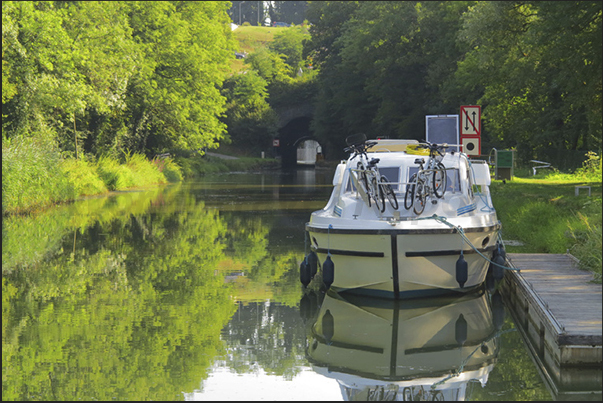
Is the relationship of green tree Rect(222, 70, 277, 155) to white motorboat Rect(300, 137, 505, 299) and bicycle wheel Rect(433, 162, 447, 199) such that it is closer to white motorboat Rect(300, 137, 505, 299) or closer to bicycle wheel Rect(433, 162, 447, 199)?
bicycle wheel Rect(433, 162, 447, 199)

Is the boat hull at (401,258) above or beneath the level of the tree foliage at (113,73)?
beneath

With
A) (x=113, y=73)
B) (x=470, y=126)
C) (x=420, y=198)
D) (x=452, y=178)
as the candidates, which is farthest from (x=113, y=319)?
(x=113, y=73)

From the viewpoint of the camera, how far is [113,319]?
9.83 m

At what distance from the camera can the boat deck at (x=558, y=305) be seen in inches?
297

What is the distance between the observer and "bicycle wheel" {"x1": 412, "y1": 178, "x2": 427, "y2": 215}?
482 inches

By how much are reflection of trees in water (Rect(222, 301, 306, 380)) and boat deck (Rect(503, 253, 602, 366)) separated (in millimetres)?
2448

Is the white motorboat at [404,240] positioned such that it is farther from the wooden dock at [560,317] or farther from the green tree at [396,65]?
the green tree at [396,65]

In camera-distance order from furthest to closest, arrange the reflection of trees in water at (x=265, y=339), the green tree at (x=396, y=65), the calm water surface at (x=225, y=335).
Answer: the green tree at (x=396, y=65), the reflection of trees in water at (x=265, y=339), the calm water surface at (x=225, y=335)

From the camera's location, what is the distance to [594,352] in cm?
750

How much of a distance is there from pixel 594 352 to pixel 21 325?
6.10 m

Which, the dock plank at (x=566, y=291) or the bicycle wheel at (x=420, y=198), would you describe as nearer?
the dock plank at (x=566, y=291)

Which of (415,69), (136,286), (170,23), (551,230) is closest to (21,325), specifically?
(136,286)

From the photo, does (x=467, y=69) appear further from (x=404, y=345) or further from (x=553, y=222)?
(x=404, y=345)

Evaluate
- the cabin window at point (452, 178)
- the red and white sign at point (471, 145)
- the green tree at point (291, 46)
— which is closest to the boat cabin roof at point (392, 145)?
the cabin window at point (452, 178)
